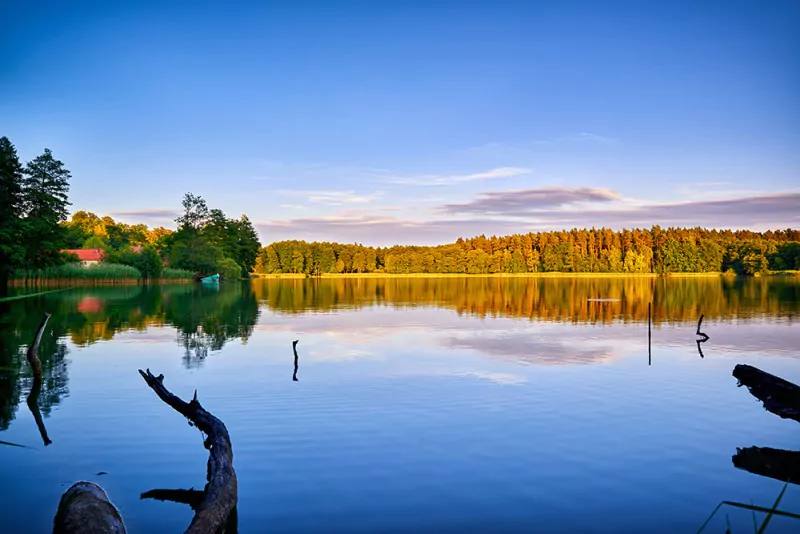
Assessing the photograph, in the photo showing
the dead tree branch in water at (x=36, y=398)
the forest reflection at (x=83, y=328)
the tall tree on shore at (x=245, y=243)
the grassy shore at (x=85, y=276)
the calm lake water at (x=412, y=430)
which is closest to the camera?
the calm lake water at (x=412, y=430)

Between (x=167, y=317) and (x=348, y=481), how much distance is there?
31746 millimetres

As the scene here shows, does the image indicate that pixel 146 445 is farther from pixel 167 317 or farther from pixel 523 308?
pixel 523 308

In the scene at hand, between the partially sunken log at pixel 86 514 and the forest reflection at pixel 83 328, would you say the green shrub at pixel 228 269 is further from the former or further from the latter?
the partially sunken log at pixel 86 514

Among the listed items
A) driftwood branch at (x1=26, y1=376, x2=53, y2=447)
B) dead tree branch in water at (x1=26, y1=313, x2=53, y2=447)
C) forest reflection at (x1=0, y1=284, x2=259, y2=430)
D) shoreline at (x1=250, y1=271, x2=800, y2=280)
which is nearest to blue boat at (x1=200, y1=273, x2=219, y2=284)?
shoreline at (x1=250, y1=271, x2=800, y2=280)

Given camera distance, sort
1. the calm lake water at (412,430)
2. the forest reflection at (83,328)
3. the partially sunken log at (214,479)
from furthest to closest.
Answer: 1. the forest reflection at (83,328)
2. the calm lake water at (412,430)
3. the partially sunken log at (214,479)

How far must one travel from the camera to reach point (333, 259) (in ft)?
575

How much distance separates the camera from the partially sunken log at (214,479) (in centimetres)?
768

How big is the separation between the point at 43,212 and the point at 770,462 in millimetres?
53078

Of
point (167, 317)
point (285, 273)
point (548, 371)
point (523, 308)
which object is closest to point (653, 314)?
point (523, 308)

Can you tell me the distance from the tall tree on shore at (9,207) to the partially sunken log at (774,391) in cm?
4424

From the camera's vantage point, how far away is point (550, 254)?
586 ft

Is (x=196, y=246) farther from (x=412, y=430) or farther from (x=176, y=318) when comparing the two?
(x=412, y=430)

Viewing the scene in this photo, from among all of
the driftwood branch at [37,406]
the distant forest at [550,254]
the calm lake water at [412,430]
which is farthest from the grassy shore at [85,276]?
the distant forest at [550,254]

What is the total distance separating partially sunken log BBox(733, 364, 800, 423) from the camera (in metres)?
11.3
